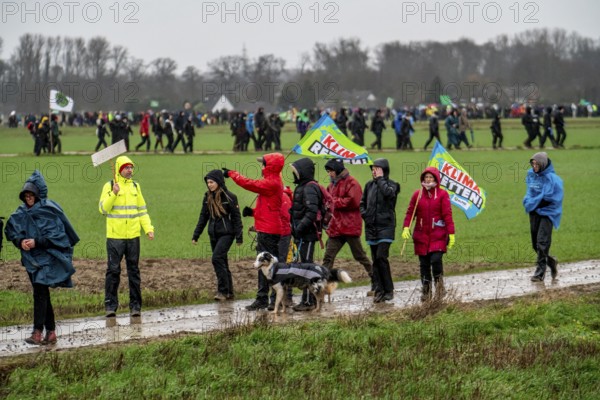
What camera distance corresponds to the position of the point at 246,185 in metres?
13.0

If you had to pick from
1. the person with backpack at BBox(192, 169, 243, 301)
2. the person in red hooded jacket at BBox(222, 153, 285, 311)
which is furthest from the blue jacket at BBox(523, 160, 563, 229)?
the person with backpack at BBox(192, 169, 243, 301)

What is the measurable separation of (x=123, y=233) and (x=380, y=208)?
3284mm

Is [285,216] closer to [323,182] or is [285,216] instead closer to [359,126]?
[323,182]

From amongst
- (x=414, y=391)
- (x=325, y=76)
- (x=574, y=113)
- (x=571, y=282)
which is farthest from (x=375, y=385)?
(x=325, y=76)

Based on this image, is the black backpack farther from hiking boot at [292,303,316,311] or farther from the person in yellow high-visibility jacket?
the person in yellow high-visibility jacket

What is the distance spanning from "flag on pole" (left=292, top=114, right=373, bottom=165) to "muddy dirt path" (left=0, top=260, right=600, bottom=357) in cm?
211

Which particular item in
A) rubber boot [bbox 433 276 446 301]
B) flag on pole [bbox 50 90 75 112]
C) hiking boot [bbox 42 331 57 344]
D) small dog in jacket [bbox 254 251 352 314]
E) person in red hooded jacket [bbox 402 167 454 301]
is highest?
flag on pole [bbox 50 90 75 112]

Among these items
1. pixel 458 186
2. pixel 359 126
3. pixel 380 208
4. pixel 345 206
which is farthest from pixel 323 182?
pixel 380 208

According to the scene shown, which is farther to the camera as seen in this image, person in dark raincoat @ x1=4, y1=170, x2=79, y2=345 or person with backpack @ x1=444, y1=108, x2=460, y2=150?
person with backpack @ x1=444, y1=108, x2=460, y2=150

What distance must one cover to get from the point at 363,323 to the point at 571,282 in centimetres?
490

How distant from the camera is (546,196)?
15.7m

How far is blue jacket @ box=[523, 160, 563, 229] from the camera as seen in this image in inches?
620

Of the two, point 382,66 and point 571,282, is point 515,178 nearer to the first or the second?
point 571,282

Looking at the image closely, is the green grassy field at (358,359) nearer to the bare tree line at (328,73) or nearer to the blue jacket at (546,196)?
the blue jacket at (546,196)
